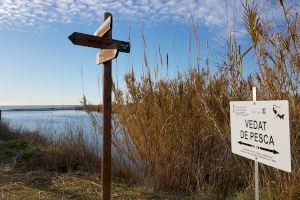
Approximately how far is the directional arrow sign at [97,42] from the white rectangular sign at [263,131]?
1.13 meters

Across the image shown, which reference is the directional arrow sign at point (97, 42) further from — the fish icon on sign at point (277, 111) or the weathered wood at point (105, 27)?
the fish icon on sign at point (277, 111)

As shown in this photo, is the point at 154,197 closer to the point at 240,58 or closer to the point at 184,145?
the point at 184,145

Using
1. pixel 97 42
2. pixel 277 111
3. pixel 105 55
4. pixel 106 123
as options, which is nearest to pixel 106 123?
pixel 106 123

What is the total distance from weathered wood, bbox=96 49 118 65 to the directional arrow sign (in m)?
0.04

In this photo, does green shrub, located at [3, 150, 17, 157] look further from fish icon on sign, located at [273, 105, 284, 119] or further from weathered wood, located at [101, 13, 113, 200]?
fish icon on sign, located at [273, 105, 284, 119]

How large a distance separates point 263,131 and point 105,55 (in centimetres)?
175

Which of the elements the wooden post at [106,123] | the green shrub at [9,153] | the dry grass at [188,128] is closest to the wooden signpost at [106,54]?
the wooden post at [106,123]

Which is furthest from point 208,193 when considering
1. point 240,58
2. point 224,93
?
point 240,58

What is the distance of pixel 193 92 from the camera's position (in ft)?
17.1

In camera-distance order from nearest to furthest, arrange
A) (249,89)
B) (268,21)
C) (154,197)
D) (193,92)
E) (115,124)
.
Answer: (268,21), (249,89), (154,197), (193,92), (115,124)

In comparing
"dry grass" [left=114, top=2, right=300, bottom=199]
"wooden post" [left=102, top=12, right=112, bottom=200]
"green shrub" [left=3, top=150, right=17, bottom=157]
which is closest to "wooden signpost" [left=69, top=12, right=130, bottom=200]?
"wooden post" [left=102, top=12, right=112, bottom=200]

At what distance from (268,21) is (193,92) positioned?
4.94ft

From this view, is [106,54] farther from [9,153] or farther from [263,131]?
[9,153]

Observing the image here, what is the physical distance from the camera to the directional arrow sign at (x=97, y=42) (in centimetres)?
381
